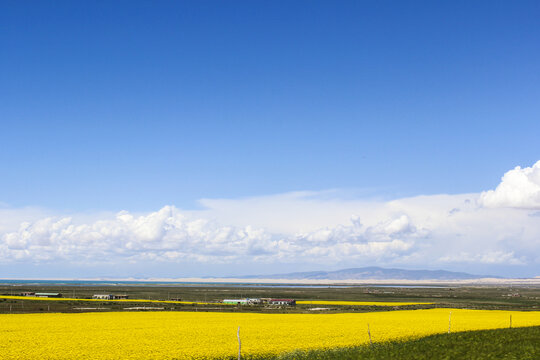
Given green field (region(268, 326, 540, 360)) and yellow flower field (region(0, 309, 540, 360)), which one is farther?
yellow flower field (region(0, 309, 540, 360))

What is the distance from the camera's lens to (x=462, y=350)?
83.3ft

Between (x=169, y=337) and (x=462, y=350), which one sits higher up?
(x=462, y=350)

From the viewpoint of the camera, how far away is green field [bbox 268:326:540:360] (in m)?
23.5

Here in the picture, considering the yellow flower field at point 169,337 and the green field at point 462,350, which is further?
the yellow flower field at point 169,337

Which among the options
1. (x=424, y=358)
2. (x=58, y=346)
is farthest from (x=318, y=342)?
(x=58, y=346)

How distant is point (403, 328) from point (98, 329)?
27.3m

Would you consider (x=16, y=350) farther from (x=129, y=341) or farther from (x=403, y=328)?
(x=403, y=328)

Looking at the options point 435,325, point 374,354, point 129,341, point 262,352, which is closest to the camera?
point 374,354

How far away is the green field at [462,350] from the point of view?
23531mm

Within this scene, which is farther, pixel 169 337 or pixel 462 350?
pixel 169 337

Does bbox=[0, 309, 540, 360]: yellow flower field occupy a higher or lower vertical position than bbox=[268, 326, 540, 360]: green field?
lower

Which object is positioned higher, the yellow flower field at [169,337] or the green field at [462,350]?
the green field at [462,350]

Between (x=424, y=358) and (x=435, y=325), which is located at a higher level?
(x=424, y=358)

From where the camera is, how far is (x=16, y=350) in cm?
3039
